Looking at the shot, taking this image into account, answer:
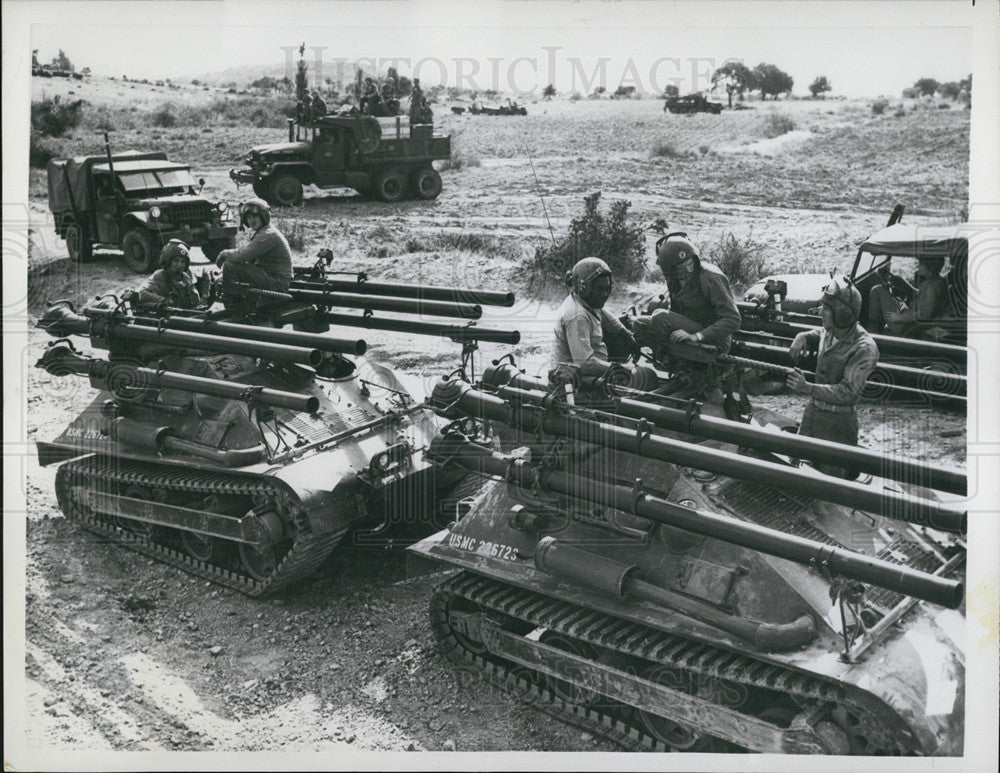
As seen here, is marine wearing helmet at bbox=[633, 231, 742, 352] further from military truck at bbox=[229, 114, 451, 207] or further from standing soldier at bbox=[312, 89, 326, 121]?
standing soldier at bbox=[312, 89, 326, 121]

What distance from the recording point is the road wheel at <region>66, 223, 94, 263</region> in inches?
575

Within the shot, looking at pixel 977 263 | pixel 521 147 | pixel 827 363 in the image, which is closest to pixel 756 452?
pixel 827 363

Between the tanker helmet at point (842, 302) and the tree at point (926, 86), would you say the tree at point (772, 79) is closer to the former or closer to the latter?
the tree at point (926, 86)

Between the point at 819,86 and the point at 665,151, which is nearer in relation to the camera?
the point at 819,86

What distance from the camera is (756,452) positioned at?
7301 millimetres

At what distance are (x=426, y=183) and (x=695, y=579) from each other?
11.2 m

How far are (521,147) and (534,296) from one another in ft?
6.80

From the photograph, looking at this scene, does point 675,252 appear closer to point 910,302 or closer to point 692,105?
point 692,105

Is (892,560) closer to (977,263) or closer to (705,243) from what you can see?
(977,263)

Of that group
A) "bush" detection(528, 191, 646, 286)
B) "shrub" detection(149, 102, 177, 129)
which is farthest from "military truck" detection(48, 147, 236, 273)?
"bush" detection(528, 191, 646, 286)

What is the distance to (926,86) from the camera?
8258 millimetres

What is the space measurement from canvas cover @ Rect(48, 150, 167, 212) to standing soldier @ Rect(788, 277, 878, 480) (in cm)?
842

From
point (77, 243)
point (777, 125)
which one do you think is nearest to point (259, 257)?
point (77, 243)

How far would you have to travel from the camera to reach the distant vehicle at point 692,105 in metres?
10.5
